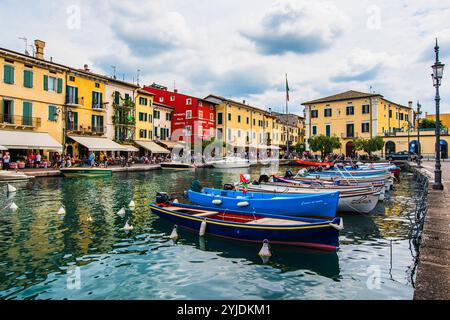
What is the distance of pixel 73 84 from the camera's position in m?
42.0

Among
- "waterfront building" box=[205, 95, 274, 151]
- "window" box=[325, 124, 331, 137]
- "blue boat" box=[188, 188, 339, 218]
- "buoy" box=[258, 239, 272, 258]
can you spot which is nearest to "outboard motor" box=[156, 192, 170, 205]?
"blue boat" box=[188, 188, 339, 218]

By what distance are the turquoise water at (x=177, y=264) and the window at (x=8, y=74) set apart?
25.4 m

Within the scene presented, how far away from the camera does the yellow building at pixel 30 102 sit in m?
33.9

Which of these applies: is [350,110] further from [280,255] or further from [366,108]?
[280,255]

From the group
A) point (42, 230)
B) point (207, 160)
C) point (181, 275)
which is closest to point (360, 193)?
point (181, 275)

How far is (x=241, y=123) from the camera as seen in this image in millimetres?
73375

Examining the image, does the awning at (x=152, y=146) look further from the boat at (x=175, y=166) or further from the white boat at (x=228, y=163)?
the white boat at (x=228, y=163)

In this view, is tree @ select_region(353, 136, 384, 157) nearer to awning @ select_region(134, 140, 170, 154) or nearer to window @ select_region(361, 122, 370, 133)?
window @ select_region(361, 122, 370, 133)

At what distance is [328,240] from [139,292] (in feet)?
18.8

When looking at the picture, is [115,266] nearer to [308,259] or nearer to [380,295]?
[308,259]

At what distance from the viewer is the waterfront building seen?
68.8 meters

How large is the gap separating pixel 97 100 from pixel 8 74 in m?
12.1

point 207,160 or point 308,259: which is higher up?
point 207,160
